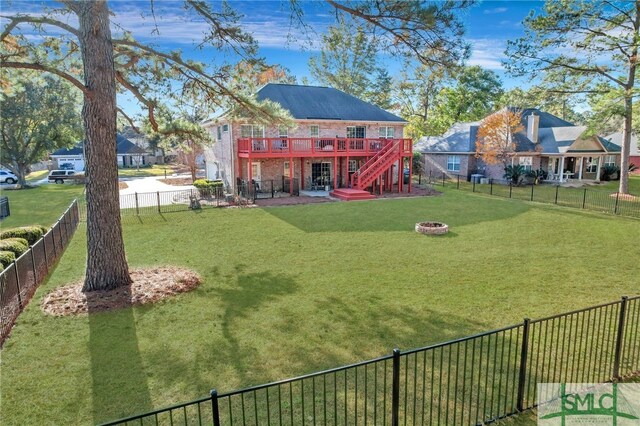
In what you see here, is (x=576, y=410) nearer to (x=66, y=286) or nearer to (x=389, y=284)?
(x=389, y=284)

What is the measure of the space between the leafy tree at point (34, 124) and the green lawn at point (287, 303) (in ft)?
75.8

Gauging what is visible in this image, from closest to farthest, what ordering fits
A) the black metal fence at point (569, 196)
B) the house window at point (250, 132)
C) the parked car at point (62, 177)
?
the black metal fence at point (569, 196)
the house window at point (250, 132)
the parked car at point (62, 177)

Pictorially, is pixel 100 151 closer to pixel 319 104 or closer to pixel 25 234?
pixel 25 234

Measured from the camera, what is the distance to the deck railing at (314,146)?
22703mm

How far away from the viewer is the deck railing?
74.5 feet

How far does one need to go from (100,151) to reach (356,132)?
20.5m

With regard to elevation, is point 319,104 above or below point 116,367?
above

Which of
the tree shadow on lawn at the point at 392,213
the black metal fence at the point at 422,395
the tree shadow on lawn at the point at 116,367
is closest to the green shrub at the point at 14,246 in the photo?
the tree shadow on lawn at the point at 116,367

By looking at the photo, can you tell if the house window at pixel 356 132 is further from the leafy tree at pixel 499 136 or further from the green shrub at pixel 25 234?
the green shrub at pixel 25 234

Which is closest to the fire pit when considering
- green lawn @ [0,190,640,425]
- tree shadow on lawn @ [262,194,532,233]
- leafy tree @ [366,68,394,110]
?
green lawn @ [0,190,640,425]

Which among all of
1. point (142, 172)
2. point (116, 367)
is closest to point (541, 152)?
point (116, 367)

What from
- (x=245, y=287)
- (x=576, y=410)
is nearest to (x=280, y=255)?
(x=245, y=287)

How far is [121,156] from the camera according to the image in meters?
60.4
